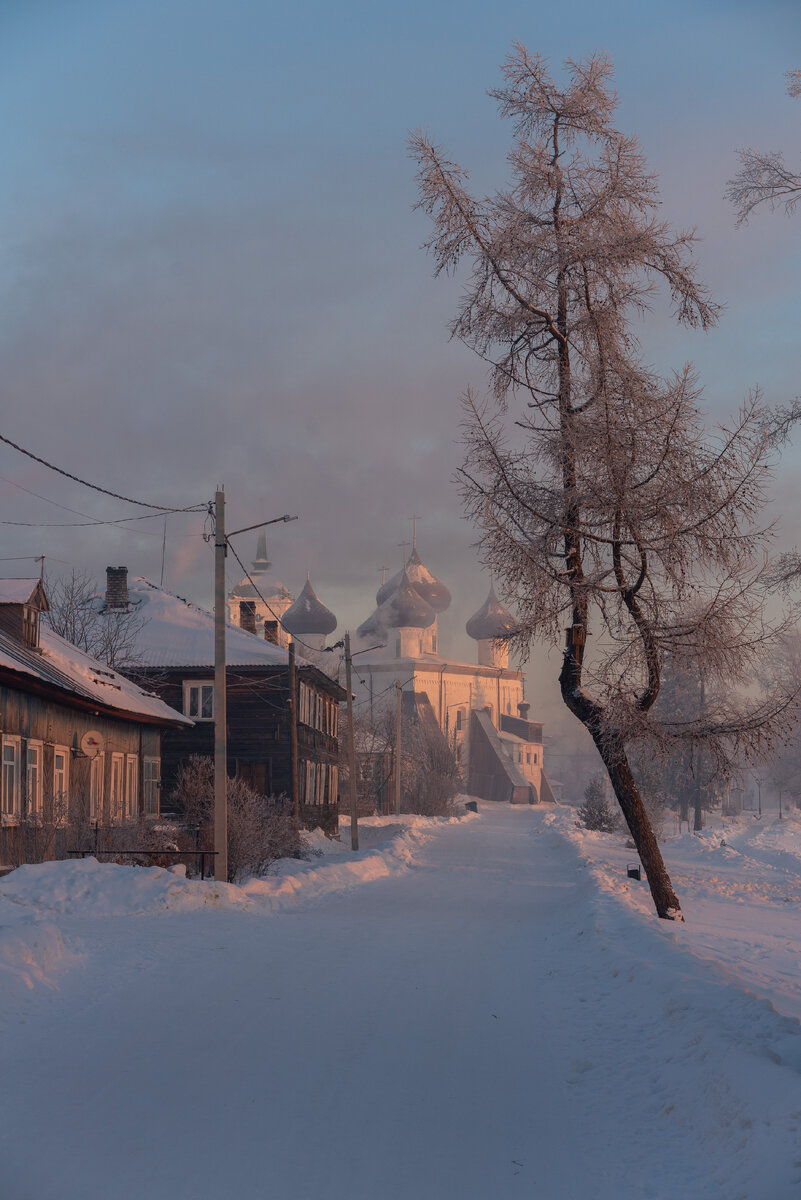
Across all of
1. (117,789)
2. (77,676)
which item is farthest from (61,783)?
(117,789)

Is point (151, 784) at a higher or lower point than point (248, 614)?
lower

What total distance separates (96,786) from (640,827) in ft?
49.5

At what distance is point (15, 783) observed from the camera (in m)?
20.8

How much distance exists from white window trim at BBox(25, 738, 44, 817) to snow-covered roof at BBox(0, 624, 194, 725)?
1.30 meters

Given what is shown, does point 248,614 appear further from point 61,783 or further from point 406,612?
point 406,612

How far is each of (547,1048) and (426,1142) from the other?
2685 millimetres

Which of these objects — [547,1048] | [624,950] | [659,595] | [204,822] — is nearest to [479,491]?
[659,595]

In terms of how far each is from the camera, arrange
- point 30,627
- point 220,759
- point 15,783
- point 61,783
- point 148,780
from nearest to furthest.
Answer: point 220,759, point 15,783, point 30,627, point 61,783, point 148,780

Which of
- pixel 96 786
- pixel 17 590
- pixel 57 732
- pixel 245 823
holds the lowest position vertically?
pixel 245 823

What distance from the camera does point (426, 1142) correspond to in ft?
19.0

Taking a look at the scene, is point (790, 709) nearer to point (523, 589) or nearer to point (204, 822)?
point (523, 589)

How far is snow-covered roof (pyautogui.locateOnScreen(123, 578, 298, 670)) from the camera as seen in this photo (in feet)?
130

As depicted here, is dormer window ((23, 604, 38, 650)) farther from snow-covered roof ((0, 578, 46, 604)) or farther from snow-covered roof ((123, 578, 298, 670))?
snow-covered roof ((123, 578, 298, 670))

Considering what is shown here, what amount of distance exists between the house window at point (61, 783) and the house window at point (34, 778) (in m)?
0.40
